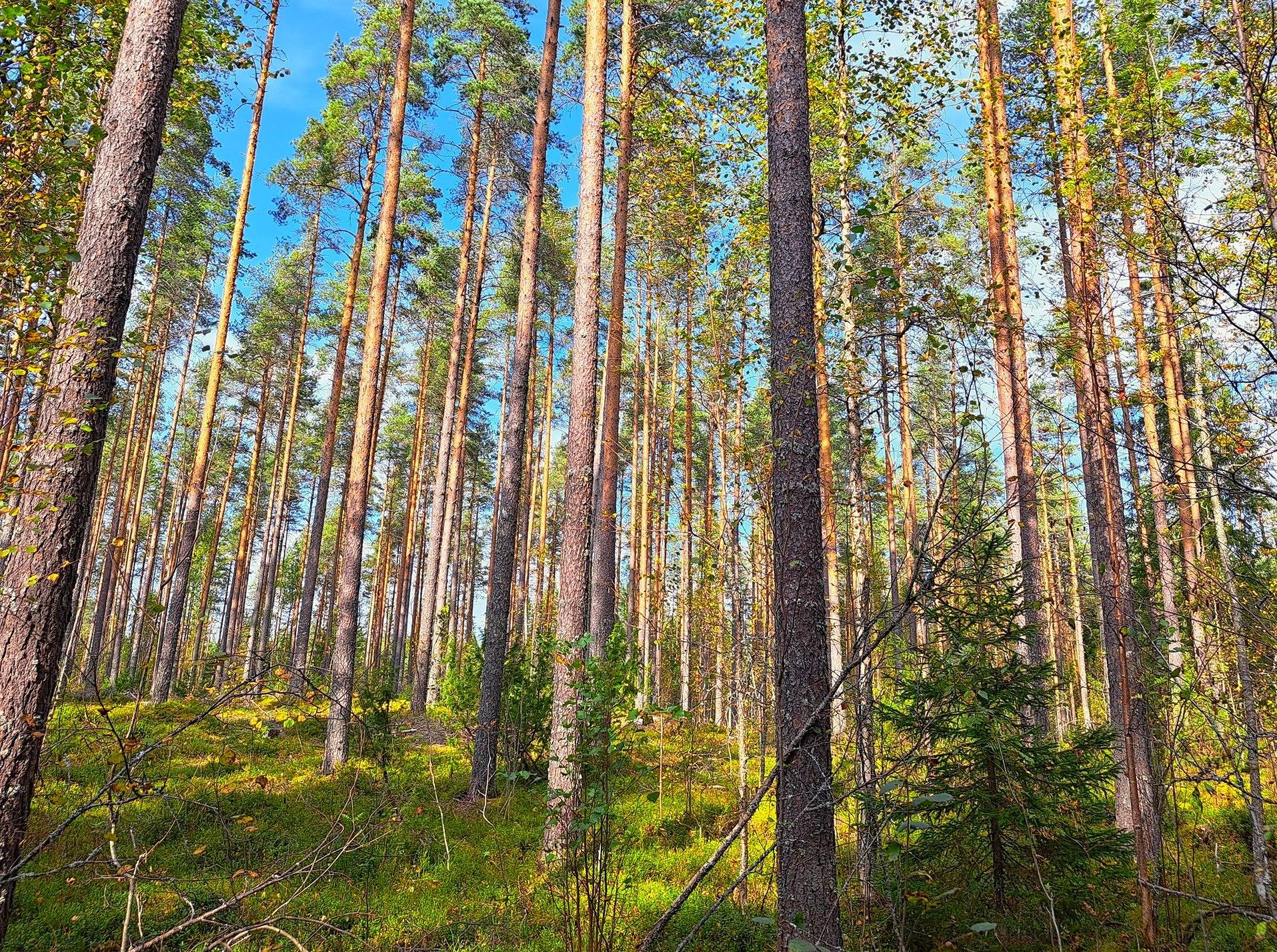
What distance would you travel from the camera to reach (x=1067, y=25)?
24.2 feet

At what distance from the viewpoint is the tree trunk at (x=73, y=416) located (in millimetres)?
3498

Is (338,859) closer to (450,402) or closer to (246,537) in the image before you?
(450,402)

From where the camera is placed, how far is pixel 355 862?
642cm

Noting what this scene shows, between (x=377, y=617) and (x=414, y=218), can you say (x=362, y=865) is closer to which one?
(x=414, y=218)

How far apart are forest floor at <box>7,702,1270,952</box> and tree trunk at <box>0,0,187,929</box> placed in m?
0.34

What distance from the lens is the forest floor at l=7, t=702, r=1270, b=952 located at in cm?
426

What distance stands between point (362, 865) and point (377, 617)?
17.6 metres

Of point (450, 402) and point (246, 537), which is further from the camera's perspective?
point (246, 537)

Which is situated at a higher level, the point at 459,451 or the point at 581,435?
the point at 459,451

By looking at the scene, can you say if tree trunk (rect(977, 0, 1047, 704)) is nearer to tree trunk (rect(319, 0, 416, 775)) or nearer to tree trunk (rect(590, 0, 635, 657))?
tree trunk (rect(590, 0, 635, 657))

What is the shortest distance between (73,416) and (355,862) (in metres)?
4.92

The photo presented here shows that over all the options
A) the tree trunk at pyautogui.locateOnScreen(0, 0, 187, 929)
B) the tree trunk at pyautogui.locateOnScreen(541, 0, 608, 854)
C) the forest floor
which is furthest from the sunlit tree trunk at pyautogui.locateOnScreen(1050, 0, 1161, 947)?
the tree trunk at pyautogui.locateOnScreen(0, 0, 187, 929)

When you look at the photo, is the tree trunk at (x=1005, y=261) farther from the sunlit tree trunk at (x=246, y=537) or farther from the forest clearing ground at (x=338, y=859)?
the sunlit tree trunk at (x=246, y=537)

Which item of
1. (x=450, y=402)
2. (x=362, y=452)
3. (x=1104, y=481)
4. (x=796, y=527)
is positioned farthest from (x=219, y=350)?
(x=1104, y=481)
